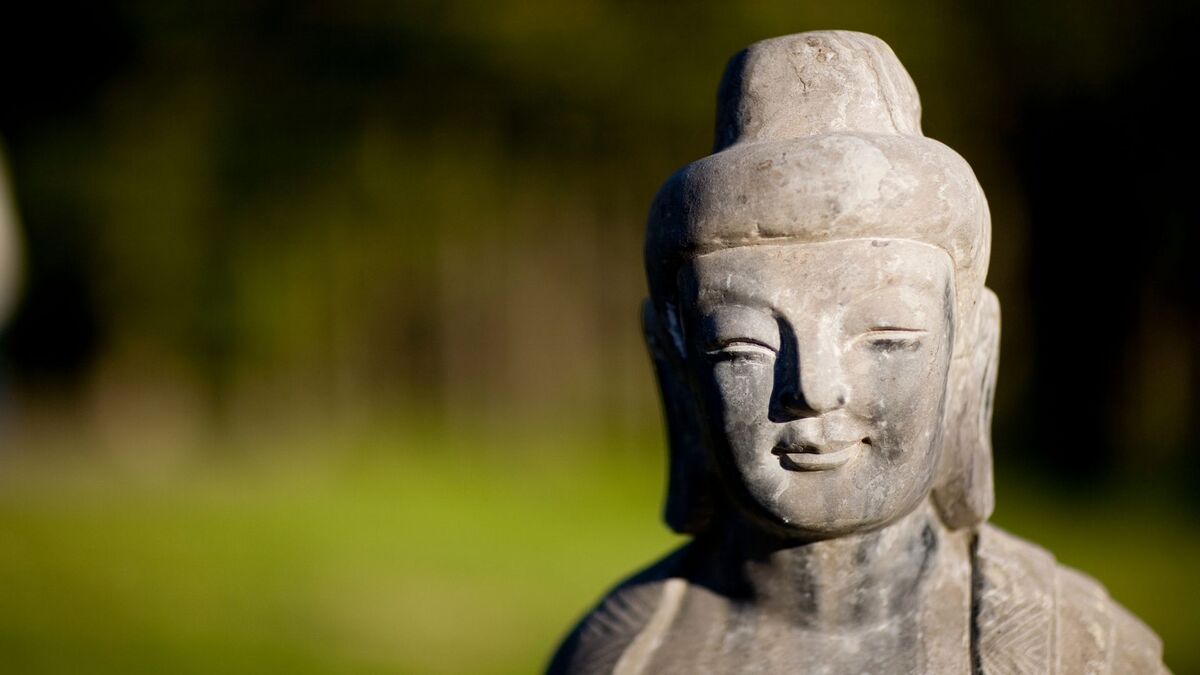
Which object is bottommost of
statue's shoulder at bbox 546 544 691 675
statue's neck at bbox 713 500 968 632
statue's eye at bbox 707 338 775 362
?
statue's shoulder at bbox 546 544 691 675

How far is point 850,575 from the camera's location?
6.07 feet

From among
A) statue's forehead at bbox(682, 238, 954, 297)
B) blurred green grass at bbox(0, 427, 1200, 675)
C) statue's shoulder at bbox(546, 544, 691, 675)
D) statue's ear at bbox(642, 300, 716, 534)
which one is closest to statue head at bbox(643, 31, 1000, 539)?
statue's forehead at bbox(682, 238, 954, 297)

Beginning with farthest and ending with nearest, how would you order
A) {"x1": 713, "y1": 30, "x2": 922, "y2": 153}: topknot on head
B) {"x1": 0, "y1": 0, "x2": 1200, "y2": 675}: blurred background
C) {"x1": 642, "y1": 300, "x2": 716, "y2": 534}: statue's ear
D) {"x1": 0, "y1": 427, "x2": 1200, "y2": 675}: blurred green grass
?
{"x1": 0, "y1": 0, "x2": 1200, "y2": 675}: blurred background
{"x1": 0, "y1": 427, "x2": 1200, "y2": 675}: blurred green grass
{"x1": 642, "y1": 300, "x2": 716, "y2": 534}: statue's ear
{"x1": 713, "y1": 30, "x2": 922, "y2": 153}: topknot on head

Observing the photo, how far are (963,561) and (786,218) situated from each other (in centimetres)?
63

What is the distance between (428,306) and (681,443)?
8.22 metres

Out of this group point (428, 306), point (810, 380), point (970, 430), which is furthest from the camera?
point (428, 306)

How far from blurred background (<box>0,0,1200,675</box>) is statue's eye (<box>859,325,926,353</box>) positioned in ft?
12.0

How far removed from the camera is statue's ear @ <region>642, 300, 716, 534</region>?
1946 mm

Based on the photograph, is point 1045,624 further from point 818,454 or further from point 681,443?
point 681,443

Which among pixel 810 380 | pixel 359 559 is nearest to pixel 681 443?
pixel 810 380

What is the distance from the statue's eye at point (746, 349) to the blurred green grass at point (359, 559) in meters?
3.46

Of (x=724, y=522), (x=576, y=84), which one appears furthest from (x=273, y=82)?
(x=724, y=522)

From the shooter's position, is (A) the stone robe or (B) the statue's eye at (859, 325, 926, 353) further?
(A) the stone robe

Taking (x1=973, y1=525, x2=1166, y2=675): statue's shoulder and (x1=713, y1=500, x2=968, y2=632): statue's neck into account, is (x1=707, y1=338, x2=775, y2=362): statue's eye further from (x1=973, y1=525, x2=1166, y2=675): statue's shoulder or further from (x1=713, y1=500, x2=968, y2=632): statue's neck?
(x1=973, y1=525, x2=1166, y2=675): statue's shoulder
